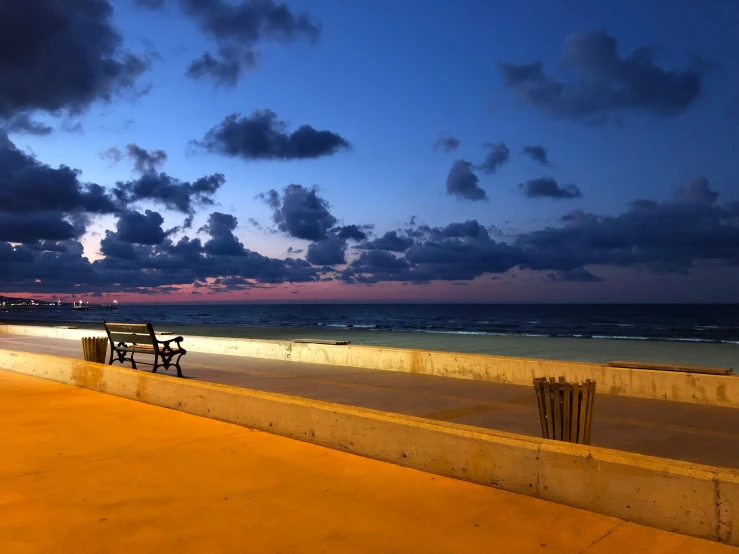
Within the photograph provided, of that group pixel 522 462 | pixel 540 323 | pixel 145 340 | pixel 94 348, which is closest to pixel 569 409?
pixel 522 462

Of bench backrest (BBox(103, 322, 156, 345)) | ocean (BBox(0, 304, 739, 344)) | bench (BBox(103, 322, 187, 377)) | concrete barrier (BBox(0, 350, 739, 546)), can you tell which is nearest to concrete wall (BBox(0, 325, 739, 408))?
bench (BBox(103, 322, 187, 377))

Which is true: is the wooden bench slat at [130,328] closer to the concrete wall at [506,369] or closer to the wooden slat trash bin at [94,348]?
the wooden slat trash bin at [94,348]

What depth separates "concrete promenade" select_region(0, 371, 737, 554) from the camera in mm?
3416

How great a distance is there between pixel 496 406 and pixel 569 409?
2.63 meters

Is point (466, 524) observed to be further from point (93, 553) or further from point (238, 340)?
point (238, 340)

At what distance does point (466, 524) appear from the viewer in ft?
12.1

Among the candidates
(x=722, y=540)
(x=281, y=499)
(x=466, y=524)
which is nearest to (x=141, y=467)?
(x=281, y=499)

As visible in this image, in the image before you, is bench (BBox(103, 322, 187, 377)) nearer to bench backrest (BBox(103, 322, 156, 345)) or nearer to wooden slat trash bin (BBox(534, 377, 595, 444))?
bench backrest (BBox(103, 322, 156, 345))

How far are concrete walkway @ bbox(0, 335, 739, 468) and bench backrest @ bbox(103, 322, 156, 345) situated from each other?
1.05 m

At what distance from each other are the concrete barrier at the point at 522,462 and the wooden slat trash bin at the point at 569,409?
0.80 m

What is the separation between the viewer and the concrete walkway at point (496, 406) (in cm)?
583

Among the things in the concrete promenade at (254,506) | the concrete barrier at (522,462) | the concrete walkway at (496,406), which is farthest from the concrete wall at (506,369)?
the concrete promenade at (254,506)

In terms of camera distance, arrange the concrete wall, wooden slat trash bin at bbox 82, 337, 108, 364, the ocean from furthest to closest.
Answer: the ocean < wooden slat trash bin at bbox 82, 337, 108, 364 < the concrete wall

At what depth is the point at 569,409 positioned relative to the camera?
502 cm
